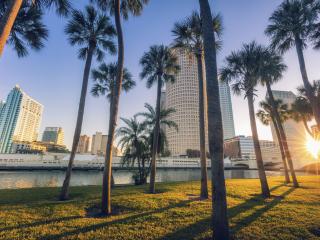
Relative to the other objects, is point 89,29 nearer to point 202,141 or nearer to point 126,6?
point 126,6

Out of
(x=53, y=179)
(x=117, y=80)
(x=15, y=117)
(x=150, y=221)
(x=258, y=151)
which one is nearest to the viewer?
(x=150, y=221)

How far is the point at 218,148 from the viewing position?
14.7ft

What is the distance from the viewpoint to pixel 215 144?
452cm

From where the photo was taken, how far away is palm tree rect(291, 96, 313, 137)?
21750 mm

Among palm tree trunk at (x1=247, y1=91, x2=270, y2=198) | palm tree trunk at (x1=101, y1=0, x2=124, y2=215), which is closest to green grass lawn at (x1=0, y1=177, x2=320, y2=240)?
palm tree trunk at (x1=101, y1=0, x2=124, y2=215)

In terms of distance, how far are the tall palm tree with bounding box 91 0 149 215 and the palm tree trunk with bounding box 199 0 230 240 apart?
4238 millimetres

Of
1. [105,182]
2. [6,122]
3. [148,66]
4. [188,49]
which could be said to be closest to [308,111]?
[188,49]

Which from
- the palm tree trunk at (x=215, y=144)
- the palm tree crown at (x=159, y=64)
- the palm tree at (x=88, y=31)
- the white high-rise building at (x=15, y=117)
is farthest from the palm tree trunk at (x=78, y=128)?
the white high-rise building at (x=15, y=117)

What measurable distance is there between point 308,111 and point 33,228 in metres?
29.2

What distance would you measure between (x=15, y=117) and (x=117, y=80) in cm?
14187

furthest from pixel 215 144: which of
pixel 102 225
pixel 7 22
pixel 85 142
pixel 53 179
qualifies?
pixel 85 142

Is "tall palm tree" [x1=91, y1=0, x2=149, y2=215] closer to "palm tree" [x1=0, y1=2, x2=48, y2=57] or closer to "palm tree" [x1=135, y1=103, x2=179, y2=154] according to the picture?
"palm tree" [x1=0, y1=2, x2=48, y2=57]

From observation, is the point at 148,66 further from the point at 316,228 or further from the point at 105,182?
the point at 316,228

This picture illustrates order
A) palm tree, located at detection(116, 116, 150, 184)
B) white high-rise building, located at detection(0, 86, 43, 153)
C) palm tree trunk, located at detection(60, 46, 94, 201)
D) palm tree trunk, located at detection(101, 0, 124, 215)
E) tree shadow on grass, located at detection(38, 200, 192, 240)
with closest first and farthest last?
1. tree shadow on grass, located at detection(38, 200, 192, 240)
2. palm tree trunk, located at detection(101, 0, 124, 215)
3. palm tree trunk, located at detection(60, 46, 94, 201)
4. palm tree, located at detection(116, 116, 150, 184)
5. white high-rise building, located at detection(0, 86, 43, 153)
